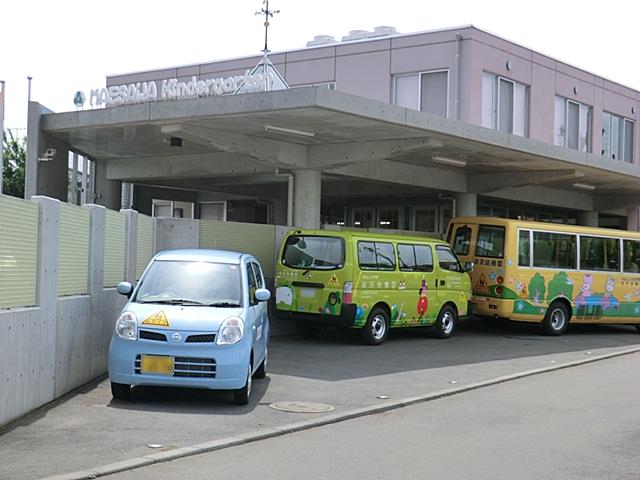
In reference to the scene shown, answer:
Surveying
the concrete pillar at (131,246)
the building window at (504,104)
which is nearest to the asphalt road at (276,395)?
the concrete pillar at (131,246)

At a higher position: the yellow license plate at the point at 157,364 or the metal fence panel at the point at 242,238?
the metal fence panel at the point at 242,238

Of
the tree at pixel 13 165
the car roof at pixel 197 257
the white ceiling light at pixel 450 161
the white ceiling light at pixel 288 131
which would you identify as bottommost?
the car roof at pixel 197 257

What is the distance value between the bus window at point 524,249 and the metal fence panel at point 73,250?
11.8 meters

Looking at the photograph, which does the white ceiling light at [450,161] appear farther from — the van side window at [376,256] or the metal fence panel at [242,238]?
the metal fence panel at [242,238]

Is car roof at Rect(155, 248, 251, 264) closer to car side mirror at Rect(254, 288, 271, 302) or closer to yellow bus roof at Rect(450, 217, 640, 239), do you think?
car side mirror at Rect(254, 288, 271, 302)

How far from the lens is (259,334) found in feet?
36.8

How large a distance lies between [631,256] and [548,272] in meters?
3.69

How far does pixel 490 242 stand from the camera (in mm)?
20422

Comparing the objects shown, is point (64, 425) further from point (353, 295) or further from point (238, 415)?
point (353, 295)

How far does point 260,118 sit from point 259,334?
25.8 ft

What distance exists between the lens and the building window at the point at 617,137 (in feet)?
111

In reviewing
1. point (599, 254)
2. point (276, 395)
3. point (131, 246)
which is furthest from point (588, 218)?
point (276, 395)

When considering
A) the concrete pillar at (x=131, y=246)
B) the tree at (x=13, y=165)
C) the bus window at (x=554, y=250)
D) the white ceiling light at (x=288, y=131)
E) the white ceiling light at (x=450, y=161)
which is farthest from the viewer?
the tree at (x=13, y=165)

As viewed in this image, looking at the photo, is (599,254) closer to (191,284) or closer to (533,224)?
(533,224)
